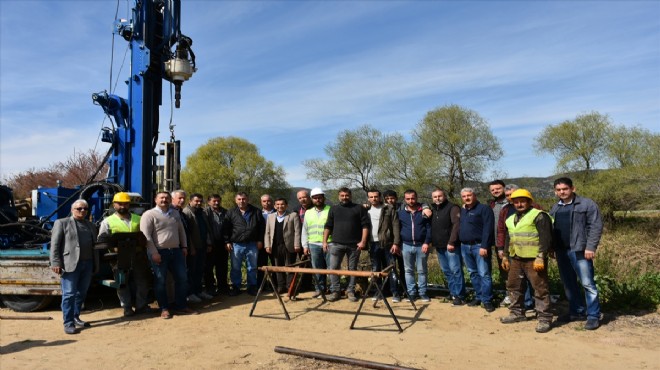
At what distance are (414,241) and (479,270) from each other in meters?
1.03

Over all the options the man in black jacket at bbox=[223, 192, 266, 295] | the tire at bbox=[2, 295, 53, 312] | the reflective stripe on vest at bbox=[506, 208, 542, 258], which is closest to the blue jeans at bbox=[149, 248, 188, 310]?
the man in black jacket at bbox=[223, 192, 266, 295]

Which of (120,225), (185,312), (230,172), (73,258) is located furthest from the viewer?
(230,172)

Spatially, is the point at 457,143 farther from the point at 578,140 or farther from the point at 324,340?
the point at 324,340

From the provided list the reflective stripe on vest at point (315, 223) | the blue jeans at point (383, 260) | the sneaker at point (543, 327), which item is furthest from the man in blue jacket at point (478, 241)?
the reflective stripe on vest at point (315, 223)

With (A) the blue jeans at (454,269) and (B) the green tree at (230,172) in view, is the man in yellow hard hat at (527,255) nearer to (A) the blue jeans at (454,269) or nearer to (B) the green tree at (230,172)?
(A) the blue jeans at (454,269)

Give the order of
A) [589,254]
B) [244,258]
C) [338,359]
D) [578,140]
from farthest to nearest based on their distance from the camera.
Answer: [578,140] → [244,258] → [589,254] → [338,359]

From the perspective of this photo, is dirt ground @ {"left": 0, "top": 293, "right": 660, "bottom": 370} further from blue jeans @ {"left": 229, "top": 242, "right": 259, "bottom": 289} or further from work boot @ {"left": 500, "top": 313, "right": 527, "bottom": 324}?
blue jeans @ {"left": 229, "top": 242, "right": 259, "bottom": 289}

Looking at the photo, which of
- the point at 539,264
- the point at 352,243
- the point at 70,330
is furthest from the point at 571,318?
the point at 70,330

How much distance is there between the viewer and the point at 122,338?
5523mm

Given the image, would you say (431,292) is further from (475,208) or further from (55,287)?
(55,287)

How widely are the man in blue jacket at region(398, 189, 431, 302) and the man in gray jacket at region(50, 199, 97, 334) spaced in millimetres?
4388

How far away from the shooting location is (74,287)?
5898 millimetres

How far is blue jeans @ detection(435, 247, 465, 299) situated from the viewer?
6.84 meters

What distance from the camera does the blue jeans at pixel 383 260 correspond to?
7.33 meters
